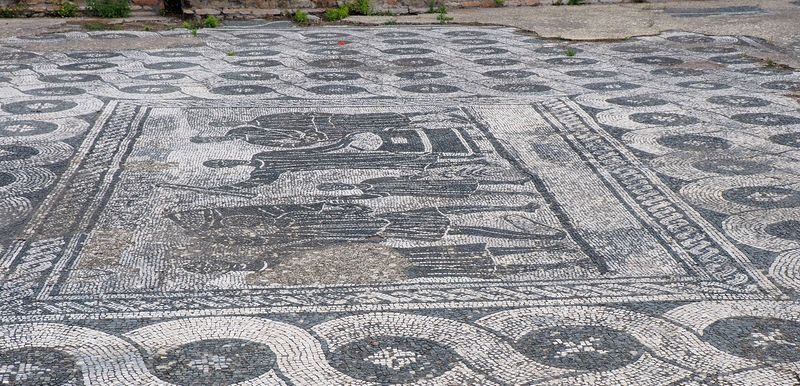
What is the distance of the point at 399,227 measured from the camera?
369 centimetres

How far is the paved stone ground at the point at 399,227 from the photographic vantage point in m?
2.72

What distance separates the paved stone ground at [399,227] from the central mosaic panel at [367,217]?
0.01 metres

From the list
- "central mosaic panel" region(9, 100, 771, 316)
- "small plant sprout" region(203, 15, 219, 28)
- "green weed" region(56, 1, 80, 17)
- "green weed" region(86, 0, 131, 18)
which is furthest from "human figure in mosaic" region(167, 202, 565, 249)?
"green weed" region(56, 1, 80, 17)

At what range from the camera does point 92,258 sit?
3359mm

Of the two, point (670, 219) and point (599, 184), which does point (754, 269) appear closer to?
point (670, 219)

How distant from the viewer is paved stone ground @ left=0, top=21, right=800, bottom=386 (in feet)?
8.92

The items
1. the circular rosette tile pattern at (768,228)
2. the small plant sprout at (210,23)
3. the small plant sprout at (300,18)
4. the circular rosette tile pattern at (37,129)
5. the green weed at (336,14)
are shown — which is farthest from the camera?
the green weed at (336,14)

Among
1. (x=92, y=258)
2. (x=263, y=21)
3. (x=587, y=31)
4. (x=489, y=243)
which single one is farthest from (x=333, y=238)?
(x=263, y=21)

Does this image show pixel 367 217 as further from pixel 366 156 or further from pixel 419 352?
pixel 419 352

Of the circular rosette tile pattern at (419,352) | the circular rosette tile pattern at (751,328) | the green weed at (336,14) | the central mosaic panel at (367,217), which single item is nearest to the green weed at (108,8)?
the green weed at (336,14)

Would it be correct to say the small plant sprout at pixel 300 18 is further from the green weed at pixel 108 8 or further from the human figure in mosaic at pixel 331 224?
the human figure in mosaic at pixel 331 224

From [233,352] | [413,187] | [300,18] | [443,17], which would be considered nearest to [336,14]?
[300,18]

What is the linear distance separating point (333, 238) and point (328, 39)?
4.77 metres

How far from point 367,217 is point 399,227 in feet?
0.54
